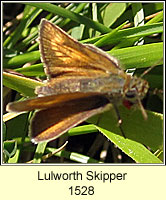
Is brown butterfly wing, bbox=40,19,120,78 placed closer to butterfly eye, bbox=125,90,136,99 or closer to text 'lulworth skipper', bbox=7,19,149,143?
text 'lulworth skipper', bbox=7,19,149,143

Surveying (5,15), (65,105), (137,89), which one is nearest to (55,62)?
(65,105)

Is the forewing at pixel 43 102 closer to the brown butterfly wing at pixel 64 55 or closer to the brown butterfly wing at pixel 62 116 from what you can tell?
the brown butterfly wing at pixel 62 116

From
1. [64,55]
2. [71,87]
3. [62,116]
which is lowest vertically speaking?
[62,116]

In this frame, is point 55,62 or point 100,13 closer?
point 55,62

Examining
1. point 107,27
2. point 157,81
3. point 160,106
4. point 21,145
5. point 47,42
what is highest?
point 107,27

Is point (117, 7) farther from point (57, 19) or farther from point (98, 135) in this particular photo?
point (98, 135)

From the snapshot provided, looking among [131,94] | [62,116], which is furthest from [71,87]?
[131,94]

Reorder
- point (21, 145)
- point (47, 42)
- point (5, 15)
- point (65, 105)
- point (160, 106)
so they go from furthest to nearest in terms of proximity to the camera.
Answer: point (5, 15) < point (160, 106) < point (21, 145) < point (47, 42) < point (65, 105)

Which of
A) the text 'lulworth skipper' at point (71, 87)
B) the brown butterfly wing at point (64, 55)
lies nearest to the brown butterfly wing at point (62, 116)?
the text 'lulworth skipper' at point (71, 87)

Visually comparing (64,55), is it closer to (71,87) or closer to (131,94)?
(71,87)
